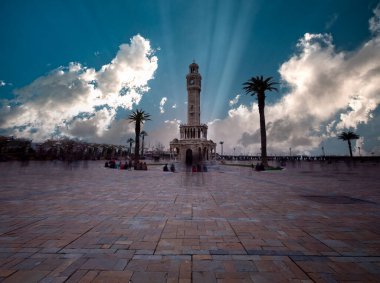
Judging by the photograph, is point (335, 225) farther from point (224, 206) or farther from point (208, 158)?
point (208, 158)

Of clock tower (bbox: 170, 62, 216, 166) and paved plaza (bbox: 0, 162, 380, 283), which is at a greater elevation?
clock tower (bbox: 170, 62, 216, 166)

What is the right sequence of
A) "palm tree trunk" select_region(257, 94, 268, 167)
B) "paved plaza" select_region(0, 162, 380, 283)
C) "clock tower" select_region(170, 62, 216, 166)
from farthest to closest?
"clock tower" select_region(170, 62, 216, 166)
"palm tree trunk" select_region(257, 94, 268, 167)
"paved plaza" select_region(0, 162, 380, 283)

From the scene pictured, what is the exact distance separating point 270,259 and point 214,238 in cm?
143

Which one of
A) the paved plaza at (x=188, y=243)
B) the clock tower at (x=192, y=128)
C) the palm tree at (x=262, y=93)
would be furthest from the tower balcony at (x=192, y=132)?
the paved plaza at (x=188, y=243)

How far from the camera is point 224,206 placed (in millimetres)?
8633

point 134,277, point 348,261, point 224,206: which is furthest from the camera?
point 224,206

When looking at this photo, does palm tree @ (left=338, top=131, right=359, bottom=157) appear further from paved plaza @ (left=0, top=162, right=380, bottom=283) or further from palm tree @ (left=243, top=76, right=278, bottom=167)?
paved plaza @ (left=0, top=162, right=380, bottom=283)

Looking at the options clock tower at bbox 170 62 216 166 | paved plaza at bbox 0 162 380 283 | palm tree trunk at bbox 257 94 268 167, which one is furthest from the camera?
clock tower at bbox 170 62 216 166

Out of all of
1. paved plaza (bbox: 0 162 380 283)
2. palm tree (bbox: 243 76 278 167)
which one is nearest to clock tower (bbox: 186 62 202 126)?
palm tree (bbox: 243 76 278 167)

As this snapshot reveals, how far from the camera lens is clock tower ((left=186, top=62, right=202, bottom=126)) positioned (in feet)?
259

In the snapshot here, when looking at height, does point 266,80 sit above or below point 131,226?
above

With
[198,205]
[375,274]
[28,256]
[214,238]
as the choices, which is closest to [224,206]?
[198,205]

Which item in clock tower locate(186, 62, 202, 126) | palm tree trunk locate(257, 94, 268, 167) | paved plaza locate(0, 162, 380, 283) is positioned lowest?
paved plaza locate(0, 162, 380, 283)

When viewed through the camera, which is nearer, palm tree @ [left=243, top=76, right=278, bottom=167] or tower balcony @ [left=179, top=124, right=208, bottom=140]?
palm tree @ [left=243, top=76, right=278, bottom=167]
